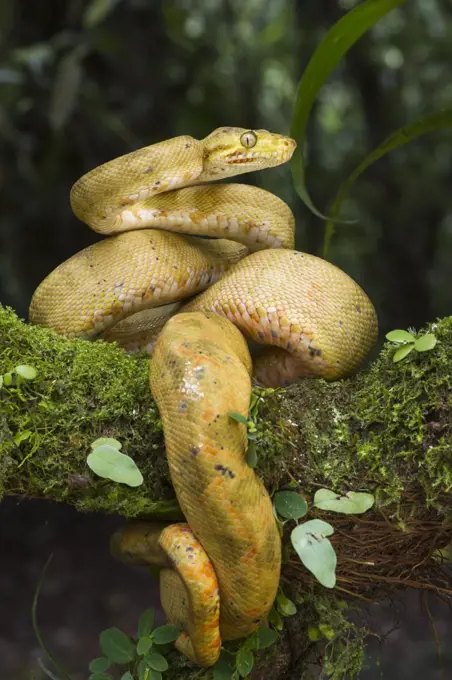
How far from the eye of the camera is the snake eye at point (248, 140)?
1.93m

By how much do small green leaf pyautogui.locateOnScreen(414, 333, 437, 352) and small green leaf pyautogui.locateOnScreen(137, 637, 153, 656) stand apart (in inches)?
33.3

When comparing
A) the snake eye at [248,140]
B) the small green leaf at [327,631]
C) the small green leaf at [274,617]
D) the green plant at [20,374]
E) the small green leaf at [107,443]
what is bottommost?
the small green leaf at [327,631]

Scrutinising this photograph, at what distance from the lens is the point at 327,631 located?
1670 mm

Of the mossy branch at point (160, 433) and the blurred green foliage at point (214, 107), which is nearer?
the mossy branch at point (160, 433)

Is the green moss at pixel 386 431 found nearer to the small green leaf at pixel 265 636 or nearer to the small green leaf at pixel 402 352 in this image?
the small green leaf at pixel 402 352

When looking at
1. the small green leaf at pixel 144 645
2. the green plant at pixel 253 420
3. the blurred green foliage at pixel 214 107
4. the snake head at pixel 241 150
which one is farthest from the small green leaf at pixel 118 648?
the blurred green foliage at pixel 214 107

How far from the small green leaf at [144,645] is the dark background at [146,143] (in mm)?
→ 2063

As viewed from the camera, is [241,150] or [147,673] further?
[241,150]

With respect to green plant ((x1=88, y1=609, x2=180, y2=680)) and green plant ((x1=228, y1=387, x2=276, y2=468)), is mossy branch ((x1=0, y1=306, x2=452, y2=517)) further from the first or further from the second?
green plant ((x1=88, y1=609, x2=180, y2=680))

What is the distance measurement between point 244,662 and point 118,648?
0.34 meters

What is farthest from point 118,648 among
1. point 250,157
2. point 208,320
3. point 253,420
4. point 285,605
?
point 250,157

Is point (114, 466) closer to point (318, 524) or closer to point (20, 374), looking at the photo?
point (20, 374)

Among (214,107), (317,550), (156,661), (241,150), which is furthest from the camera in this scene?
(214,107)

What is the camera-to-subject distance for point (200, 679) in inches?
60.9
